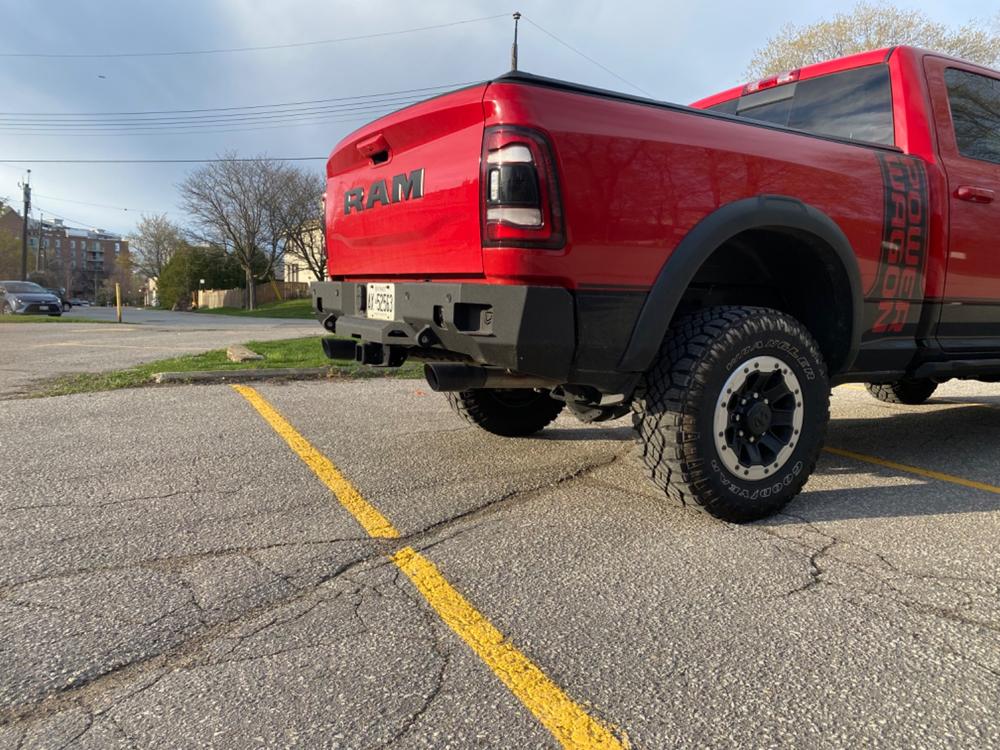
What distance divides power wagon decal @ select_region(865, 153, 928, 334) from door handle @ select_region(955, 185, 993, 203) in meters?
0.29

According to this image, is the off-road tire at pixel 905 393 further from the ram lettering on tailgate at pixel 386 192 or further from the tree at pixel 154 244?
the tree at pixel 154 244

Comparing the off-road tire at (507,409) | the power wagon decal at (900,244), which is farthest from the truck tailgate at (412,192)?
the power wagon decal at (900,244)

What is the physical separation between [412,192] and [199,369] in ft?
16.7

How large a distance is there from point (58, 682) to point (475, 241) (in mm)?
1845

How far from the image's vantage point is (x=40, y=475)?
3432 millimetres

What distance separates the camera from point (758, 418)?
9.52ft

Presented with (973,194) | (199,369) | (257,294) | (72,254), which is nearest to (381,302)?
(973,194)

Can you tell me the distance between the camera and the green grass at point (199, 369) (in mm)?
6148

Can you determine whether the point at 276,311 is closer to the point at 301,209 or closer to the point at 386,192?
the point at 301,209

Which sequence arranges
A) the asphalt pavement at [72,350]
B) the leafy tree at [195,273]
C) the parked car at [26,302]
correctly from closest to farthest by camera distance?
1. the asphalt pavement at [72,350]
2. the parked car at [26,302]
3. the leafy tree at [195,273]

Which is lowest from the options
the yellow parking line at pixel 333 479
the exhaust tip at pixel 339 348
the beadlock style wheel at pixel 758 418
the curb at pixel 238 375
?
the yellow parking line at pixel 333 479

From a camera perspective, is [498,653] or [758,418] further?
[758,418]

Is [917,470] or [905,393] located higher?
[905,393]

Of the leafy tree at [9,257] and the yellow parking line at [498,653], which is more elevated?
the leafy tree at [9,257]
